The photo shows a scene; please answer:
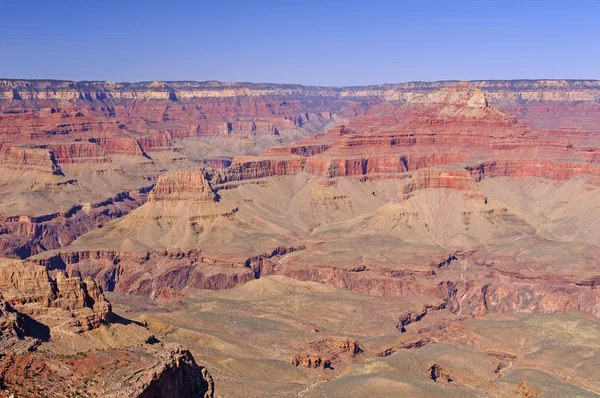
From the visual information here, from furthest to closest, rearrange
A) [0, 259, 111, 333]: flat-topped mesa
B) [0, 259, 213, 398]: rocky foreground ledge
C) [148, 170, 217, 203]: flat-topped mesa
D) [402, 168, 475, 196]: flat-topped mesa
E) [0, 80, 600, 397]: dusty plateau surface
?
[402, 168, 475, 196]: flat-topped mesa
[148, 170, 217, 203]: flat-topped mesa
[0, 259, 111, 333]: flat-topped mesa
[0, 80, 600, 397]: dusty plateau surface
[0, 259, 213, 398]: rocky foreground ledge

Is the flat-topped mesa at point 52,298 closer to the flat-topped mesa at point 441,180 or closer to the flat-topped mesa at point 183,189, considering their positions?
the flat-topped mesa at point 183,189

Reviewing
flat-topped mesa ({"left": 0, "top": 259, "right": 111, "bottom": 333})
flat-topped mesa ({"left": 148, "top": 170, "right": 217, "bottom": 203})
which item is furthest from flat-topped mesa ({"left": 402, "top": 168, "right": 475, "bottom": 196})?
flat-topped mesa ({"left": 0, "top": 259, "right": 111, "bottom": 333})

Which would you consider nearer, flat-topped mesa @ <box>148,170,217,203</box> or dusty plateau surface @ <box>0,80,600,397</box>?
dusty plateau surface @ <box>0,80,600,397</box>

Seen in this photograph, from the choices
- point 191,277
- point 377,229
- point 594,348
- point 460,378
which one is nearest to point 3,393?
point 460,378

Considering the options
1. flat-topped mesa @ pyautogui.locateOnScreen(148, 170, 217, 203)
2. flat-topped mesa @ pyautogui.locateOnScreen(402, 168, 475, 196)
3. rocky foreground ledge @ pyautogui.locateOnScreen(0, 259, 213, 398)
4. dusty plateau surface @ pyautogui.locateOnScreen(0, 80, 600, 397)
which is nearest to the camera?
rocky foreground ledge @ pyautogui.locateOnScreen(0, 259, 213, 398)

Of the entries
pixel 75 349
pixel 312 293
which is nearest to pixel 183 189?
pixel 312 293

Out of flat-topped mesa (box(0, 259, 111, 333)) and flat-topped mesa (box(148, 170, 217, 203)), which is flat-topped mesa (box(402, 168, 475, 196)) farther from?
flat-topped mesa (box(0, 259, 111, 333))

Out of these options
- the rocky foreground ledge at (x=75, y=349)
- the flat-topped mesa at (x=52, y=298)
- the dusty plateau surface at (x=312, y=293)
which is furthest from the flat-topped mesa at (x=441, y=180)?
the flat-topped mesa at (x=52, y=298)

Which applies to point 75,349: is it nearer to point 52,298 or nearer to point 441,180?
point 52,298
